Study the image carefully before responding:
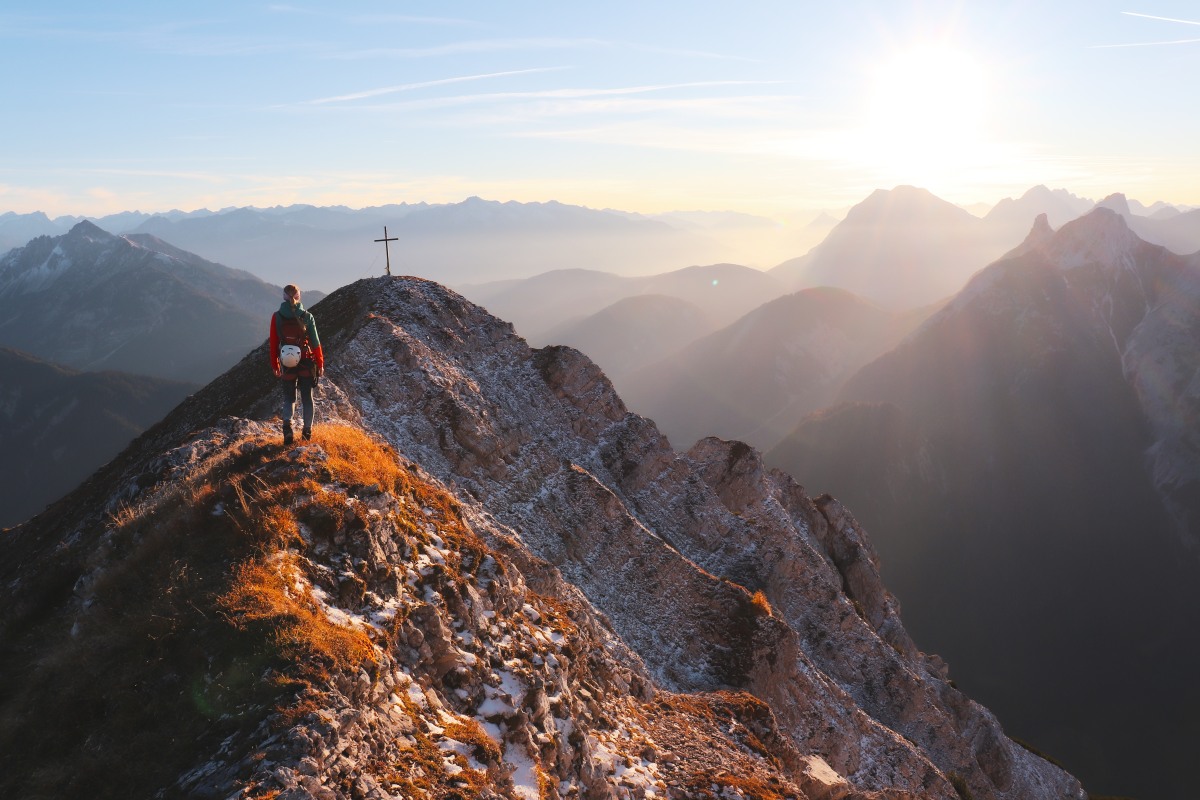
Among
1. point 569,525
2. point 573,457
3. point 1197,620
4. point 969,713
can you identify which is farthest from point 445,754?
point 1197,620

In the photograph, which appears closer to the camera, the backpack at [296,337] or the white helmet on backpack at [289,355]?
the white helmet on backpack at [289,355]

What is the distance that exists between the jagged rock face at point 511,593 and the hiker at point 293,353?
1182 millimetres

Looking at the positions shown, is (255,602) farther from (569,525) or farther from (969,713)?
(969,713)

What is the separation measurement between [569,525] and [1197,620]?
162 meters

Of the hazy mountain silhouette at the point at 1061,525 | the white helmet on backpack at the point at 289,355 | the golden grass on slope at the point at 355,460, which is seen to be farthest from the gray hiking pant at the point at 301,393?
the hazy mountain silhouette at the point at 1061,525

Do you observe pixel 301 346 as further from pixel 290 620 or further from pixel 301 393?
pixel 290 620

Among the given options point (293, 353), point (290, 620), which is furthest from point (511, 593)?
point (293, 353)

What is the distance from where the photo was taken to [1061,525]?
164125mm

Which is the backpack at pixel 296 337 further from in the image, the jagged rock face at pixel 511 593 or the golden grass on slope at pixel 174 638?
the golden grass on slope at pixel 174 638

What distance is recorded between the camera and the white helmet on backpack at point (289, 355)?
1906 cm

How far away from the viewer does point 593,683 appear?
71.8ft

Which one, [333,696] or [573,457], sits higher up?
[333,696]

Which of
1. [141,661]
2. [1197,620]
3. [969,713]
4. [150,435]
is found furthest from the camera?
[1197,620]

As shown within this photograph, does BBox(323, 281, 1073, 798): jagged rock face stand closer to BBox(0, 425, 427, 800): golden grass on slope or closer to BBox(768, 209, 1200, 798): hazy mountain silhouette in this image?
BBox(0, 425, 427, 800): golden grass on slope
